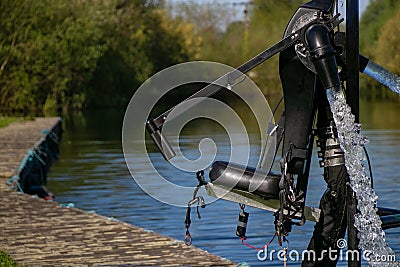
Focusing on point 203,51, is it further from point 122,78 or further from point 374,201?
point 374,201

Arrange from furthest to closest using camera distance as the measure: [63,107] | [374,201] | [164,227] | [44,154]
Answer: [63,107]
[44,154]
[164,227]
[374,201]

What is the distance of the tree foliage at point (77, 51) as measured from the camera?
4456 cm

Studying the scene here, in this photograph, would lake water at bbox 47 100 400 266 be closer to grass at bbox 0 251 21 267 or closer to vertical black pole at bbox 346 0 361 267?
grass at bbox 0 251 21 267

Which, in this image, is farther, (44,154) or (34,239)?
(44,154)

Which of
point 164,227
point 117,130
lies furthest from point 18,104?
point 164,227

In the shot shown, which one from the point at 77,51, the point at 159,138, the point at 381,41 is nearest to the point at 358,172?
the point at 159,138

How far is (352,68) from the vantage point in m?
3.81

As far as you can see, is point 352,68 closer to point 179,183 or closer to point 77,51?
point 179,183

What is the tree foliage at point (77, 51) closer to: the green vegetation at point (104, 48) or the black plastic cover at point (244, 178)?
the green vegetation at point (104, 48)

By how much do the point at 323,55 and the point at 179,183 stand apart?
1230cm

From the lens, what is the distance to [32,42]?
147 ft

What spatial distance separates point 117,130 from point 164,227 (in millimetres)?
19928

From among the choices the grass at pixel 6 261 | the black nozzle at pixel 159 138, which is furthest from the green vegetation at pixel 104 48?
the black nozzle at pixel 159 138

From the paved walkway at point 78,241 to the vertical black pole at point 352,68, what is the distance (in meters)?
2.68
